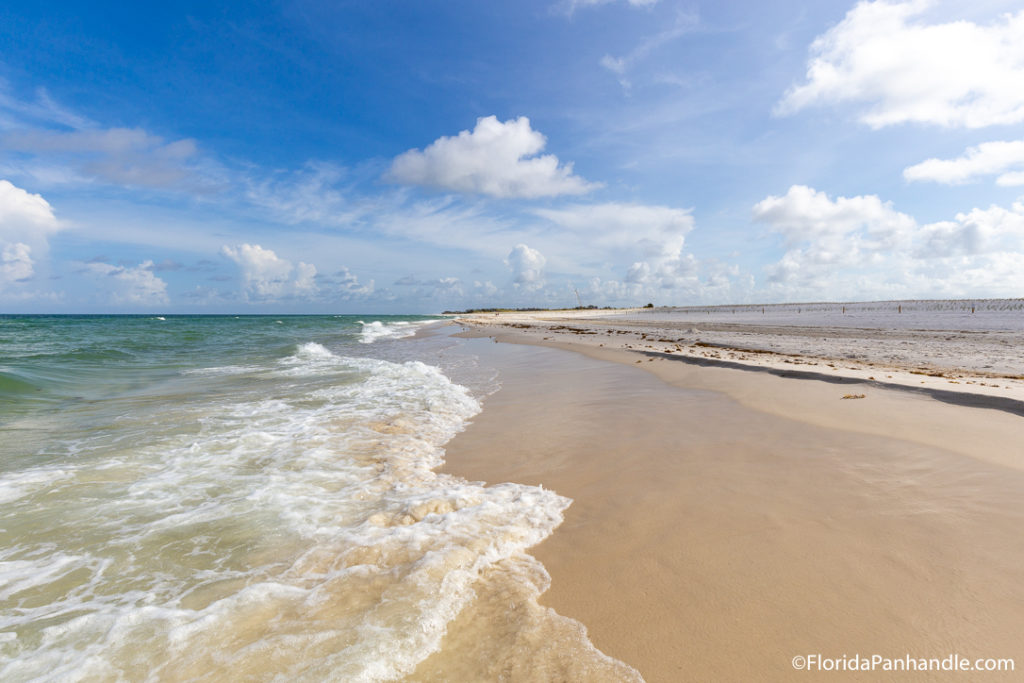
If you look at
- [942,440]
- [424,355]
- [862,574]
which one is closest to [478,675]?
[862,574]

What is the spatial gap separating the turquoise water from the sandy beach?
72cm

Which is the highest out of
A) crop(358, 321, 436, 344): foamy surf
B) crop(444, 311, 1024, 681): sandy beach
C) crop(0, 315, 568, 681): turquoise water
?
crop(444, 311, 1024, 681): sandy beach

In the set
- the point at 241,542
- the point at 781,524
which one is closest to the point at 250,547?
the point at 241,542

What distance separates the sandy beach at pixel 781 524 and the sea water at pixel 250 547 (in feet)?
1.37

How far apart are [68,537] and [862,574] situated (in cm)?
629

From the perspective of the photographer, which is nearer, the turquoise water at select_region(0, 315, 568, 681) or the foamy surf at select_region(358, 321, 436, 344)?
the turquoise water at select_region(0, 315, 568, 681)

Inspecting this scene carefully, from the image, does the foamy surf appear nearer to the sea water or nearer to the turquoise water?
the turquoise water

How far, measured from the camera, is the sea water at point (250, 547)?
239cm

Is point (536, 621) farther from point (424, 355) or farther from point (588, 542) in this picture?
point (424, 355)

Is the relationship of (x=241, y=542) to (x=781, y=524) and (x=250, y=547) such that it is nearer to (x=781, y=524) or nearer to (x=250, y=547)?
(x=250, y=547)

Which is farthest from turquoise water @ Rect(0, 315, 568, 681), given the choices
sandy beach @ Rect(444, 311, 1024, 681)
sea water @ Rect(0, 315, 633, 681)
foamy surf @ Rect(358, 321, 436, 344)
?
foamy surf @ Rect(358, 321, 436, 344)

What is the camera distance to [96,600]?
2910 millimetres

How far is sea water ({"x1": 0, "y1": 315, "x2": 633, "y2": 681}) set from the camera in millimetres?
2391

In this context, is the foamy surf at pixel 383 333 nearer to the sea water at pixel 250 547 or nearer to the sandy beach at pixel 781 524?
the sea water at pixel 250 547
